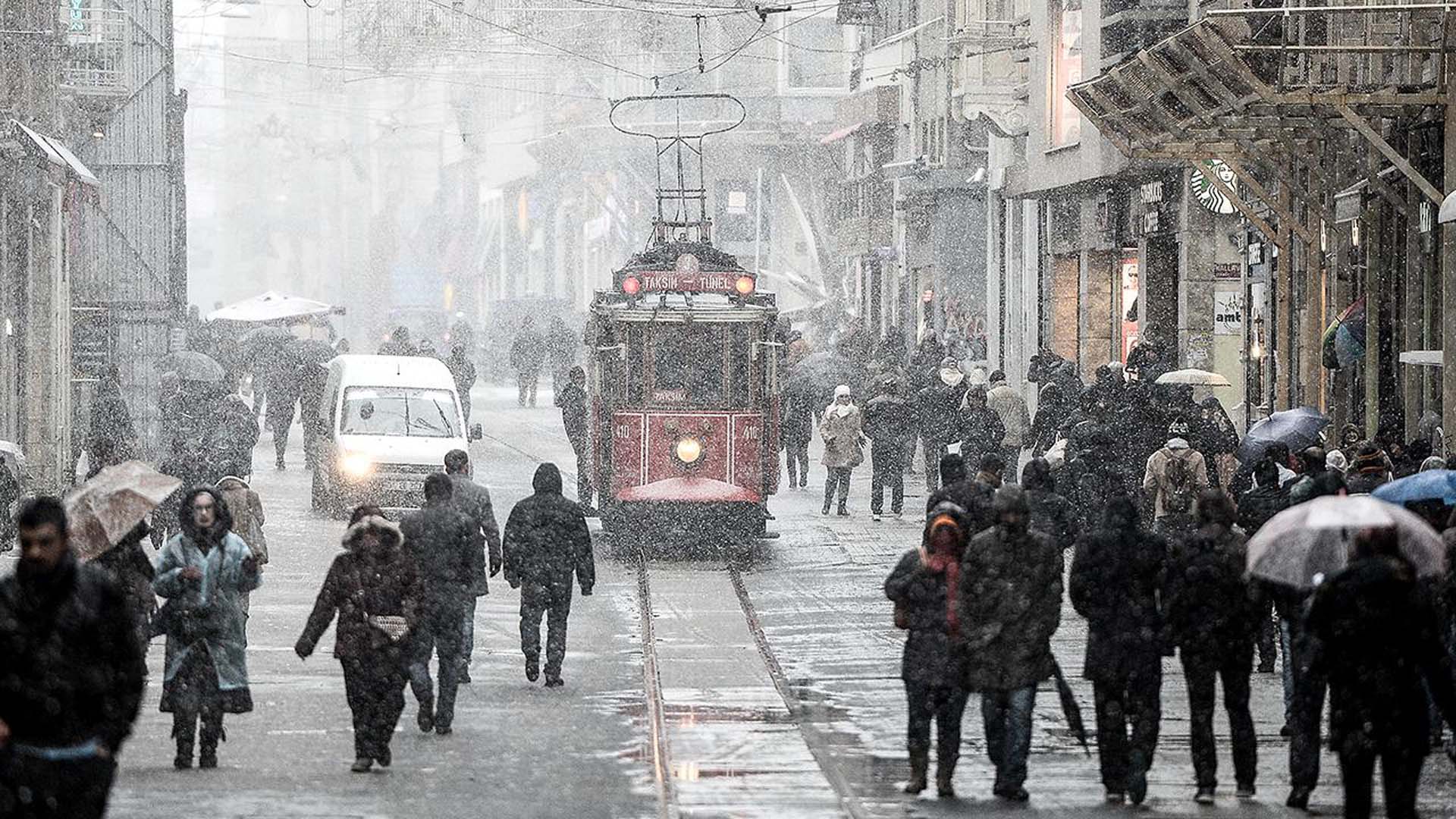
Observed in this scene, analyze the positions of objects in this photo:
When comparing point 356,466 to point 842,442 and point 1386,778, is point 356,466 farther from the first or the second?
point 1386,778

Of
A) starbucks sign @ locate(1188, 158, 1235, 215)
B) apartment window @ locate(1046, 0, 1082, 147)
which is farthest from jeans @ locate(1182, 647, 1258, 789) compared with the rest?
apartment window @ locate(1046, 0, 1082, 147)

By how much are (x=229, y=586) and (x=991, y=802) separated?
3867 millimetres

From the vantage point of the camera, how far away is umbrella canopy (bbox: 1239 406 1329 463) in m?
19.2

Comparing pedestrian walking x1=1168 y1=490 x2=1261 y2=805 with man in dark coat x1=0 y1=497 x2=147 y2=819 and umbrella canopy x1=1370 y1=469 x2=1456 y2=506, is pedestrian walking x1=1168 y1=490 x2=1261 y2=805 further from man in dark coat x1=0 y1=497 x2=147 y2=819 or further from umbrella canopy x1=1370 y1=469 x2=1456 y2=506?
man in dark coat x1=0 y1=497 x2=147 y2=819

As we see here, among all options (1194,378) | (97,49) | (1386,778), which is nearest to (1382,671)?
(1386,778)

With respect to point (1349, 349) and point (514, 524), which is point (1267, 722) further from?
point (1349, 349)

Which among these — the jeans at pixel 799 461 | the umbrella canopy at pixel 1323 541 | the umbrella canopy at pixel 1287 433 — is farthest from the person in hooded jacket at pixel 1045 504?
the jeans at pixel 799 461

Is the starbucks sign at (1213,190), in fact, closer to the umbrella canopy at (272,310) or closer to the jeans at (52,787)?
the umbrella canopy at (272,310)

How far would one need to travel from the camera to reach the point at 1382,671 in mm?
10211

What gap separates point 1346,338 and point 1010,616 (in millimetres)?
13425

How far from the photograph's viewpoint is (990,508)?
1430cm

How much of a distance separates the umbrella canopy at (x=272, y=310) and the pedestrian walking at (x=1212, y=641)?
35.0 meters

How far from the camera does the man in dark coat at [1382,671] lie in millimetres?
10133

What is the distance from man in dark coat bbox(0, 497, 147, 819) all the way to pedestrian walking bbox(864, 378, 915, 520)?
20.9 metres
